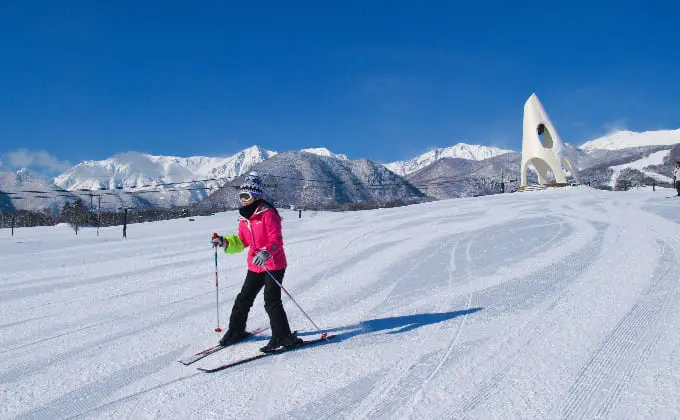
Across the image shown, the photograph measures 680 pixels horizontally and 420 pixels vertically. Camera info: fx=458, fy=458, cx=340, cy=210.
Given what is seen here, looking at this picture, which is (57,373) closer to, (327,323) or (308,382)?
(308,382)

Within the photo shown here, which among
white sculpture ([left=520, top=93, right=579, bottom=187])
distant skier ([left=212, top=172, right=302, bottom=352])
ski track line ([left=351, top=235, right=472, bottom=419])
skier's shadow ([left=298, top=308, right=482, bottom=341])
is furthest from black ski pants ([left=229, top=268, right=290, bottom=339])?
white sculpture ([left=520, top=93, right=579, bottom=187])

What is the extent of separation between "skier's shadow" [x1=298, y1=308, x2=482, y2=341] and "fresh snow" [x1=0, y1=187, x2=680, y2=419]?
0.02 metres

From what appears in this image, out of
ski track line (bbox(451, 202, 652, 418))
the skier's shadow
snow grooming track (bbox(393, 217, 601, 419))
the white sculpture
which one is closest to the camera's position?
ski track line (bbox(451, 202, 652, 418))

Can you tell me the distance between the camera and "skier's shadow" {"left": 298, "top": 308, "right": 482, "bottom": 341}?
464 cm

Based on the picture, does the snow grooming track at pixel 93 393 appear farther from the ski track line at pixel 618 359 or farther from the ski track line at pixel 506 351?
the ski track line at pixel 618 359

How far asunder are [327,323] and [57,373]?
2.54 meters

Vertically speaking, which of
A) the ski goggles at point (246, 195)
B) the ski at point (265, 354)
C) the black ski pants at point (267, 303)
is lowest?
the ski at point (265, 354)

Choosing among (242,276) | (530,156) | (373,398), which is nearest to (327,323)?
(373,398)

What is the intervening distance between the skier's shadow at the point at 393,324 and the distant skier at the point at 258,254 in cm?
58

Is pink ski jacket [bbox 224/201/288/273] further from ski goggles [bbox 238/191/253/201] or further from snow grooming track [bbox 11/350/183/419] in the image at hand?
snow grooming track [bbox 11/350/183/419]

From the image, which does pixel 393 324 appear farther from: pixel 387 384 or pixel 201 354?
pixel 201 354

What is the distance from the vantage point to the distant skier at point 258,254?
419 centimetres

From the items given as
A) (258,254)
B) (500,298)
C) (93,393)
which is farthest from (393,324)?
(93,393)

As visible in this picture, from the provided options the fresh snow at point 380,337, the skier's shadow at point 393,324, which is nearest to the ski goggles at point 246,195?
the fresh snow at point 380,337
